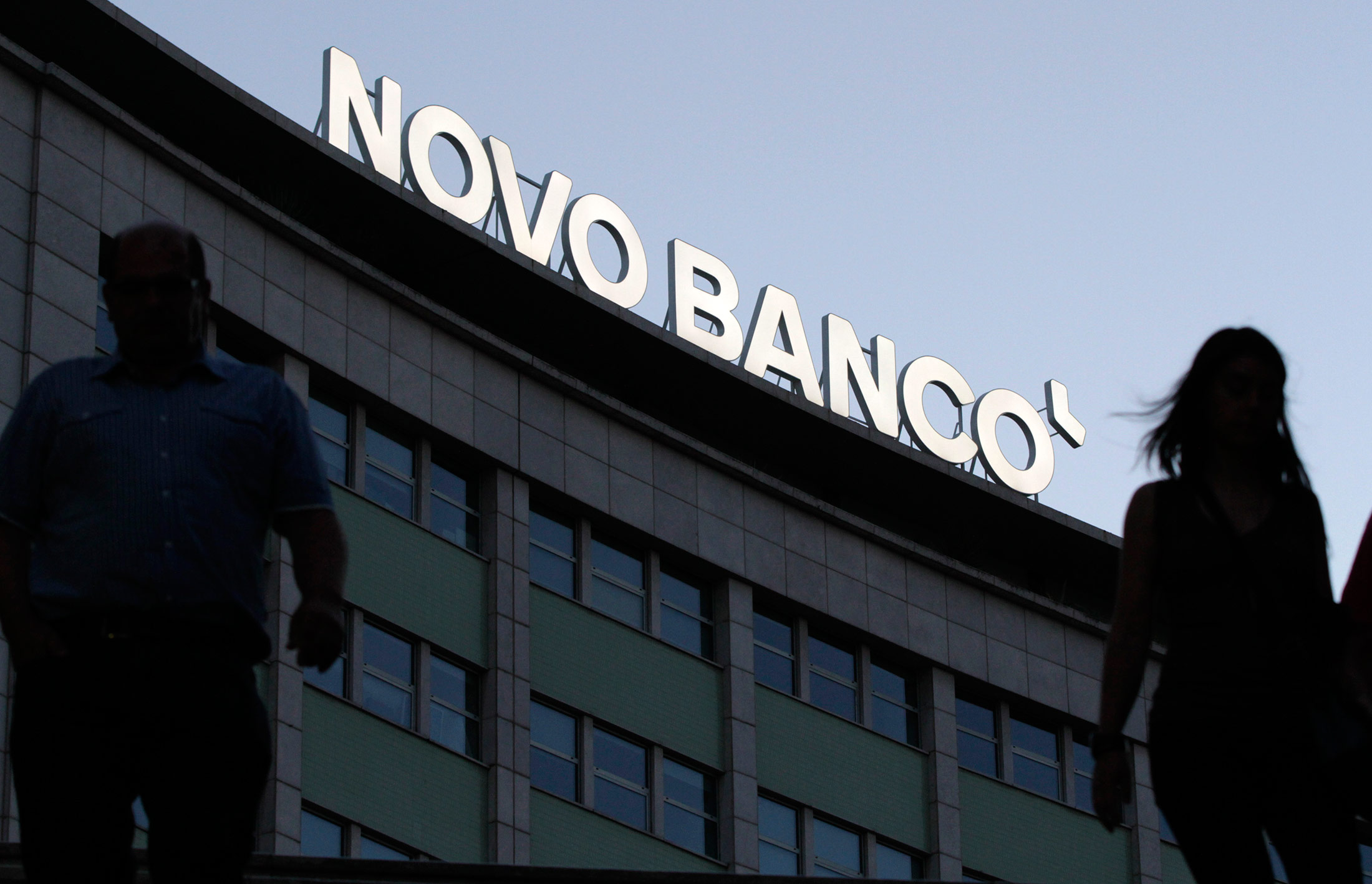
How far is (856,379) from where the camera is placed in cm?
4338

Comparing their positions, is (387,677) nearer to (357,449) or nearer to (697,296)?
(357,449)

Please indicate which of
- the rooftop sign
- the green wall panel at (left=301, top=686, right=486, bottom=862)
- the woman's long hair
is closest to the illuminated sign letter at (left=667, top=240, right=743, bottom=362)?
the rooftop sign

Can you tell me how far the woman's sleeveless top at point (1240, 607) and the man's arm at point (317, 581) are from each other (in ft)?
7.38

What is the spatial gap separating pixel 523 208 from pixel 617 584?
7.09 meters

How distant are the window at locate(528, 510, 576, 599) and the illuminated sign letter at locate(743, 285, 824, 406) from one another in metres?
7.20

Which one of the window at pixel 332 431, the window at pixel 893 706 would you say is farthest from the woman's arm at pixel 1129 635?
the window at pixel 893 706

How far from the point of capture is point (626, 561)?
118ft

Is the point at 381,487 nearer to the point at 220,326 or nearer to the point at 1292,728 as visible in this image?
the point at 220,326

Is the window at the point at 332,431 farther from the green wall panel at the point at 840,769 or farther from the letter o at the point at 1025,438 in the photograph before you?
the letter o at the point at 1025,438

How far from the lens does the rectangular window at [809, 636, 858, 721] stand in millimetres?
37750

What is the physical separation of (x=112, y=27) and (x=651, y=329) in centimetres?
1026

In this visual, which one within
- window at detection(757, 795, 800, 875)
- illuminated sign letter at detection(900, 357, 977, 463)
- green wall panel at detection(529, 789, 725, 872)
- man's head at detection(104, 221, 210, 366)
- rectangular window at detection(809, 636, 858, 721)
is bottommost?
man's head at detection(104, 221, 210, 366)

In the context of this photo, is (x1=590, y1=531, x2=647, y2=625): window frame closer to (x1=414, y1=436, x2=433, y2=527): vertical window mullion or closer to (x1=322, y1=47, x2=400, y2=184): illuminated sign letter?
(x1=414, y1=436, x2=433, y2=527): vertical window mullion

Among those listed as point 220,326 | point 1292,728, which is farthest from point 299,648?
point 220,326
